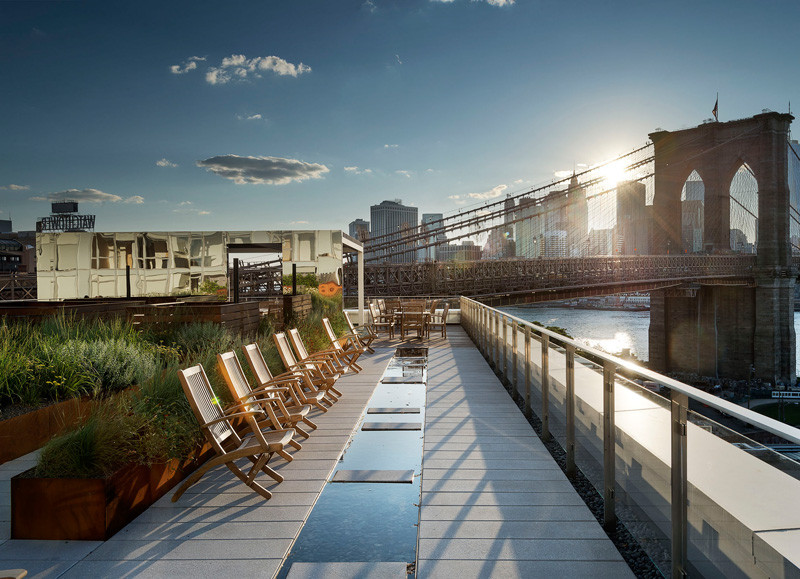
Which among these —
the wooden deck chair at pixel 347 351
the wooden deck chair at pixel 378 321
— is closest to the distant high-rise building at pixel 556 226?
the wooden deck chair at pixel 378 321

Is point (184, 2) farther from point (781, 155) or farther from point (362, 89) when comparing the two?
point (781, 155)

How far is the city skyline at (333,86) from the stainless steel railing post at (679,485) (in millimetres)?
14845

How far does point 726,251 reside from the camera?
48.5m

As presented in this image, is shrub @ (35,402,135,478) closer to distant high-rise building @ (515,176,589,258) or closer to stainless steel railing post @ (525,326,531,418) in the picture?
stainless steel railing post @ (525,326,531,418)

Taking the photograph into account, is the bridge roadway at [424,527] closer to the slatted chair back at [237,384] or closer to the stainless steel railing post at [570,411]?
the stainless steel railing post at [570,411]

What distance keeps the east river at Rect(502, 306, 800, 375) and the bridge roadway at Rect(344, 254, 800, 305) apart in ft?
41.8

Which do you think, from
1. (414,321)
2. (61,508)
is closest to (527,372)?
(61,508)

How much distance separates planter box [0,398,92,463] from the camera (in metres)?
4.27

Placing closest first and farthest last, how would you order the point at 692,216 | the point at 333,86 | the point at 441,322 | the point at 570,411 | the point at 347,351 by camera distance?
1. the point at 570,411
2. the point at 347,351
3. the point at 441,322
4. the point at 333,86
5. the point at 692,216

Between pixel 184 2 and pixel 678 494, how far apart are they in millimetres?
22815

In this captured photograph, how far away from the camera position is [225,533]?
316cm

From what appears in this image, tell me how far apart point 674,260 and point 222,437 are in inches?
1848

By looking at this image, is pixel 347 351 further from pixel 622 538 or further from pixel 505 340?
pixel 622 538

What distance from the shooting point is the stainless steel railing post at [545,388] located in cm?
474
